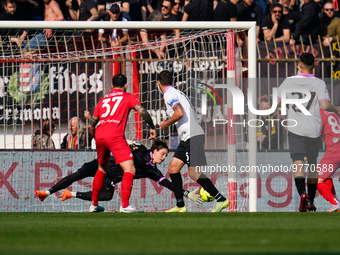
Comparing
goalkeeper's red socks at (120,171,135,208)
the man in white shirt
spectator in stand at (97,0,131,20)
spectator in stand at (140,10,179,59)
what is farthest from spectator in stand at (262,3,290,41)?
goalkeeper's red socks at (120,171,135,208)

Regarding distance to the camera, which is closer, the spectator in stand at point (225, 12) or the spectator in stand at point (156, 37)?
the spectator in stand at point (156, 37)

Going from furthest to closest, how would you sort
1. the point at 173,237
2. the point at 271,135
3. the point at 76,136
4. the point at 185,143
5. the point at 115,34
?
the point at 115,34 → the point at 76,136 → the point at 271,135 → the point at 185,143 → the point at 173,237

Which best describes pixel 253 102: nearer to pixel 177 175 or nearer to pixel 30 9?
pixel 177 175

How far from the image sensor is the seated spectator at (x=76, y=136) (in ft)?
39.5

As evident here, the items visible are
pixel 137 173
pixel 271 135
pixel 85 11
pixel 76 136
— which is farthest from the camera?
pixel 85 11

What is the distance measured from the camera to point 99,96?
1221cm

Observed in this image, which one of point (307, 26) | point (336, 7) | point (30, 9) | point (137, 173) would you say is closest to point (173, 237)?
point (137, 173)

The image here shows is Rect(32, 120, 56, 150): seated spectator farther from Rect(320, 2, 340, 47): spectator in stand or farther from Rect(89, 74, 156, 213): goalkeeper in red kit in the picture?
Rect(320, 2, 340, 47): spectator in stand

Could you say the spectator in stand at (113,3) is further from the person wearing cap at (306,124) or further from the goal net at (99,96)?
the person wearing cap at (306,124)

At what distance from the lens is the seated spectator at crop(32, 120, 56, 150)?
12.1 metres

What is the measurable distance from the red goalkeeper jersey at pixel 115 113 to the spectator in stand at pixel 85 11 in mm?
4878

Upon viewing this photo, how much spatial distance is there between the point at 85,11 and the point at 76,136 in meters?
3.35

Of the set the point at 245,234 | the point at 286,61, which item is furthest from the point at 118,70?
the point at 245,234

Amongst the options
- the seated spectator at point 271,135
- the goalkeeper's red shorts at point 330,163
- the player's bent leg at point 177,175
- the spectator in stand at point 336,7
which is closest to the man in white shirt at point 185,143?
the player's bent leg at point 177,175
